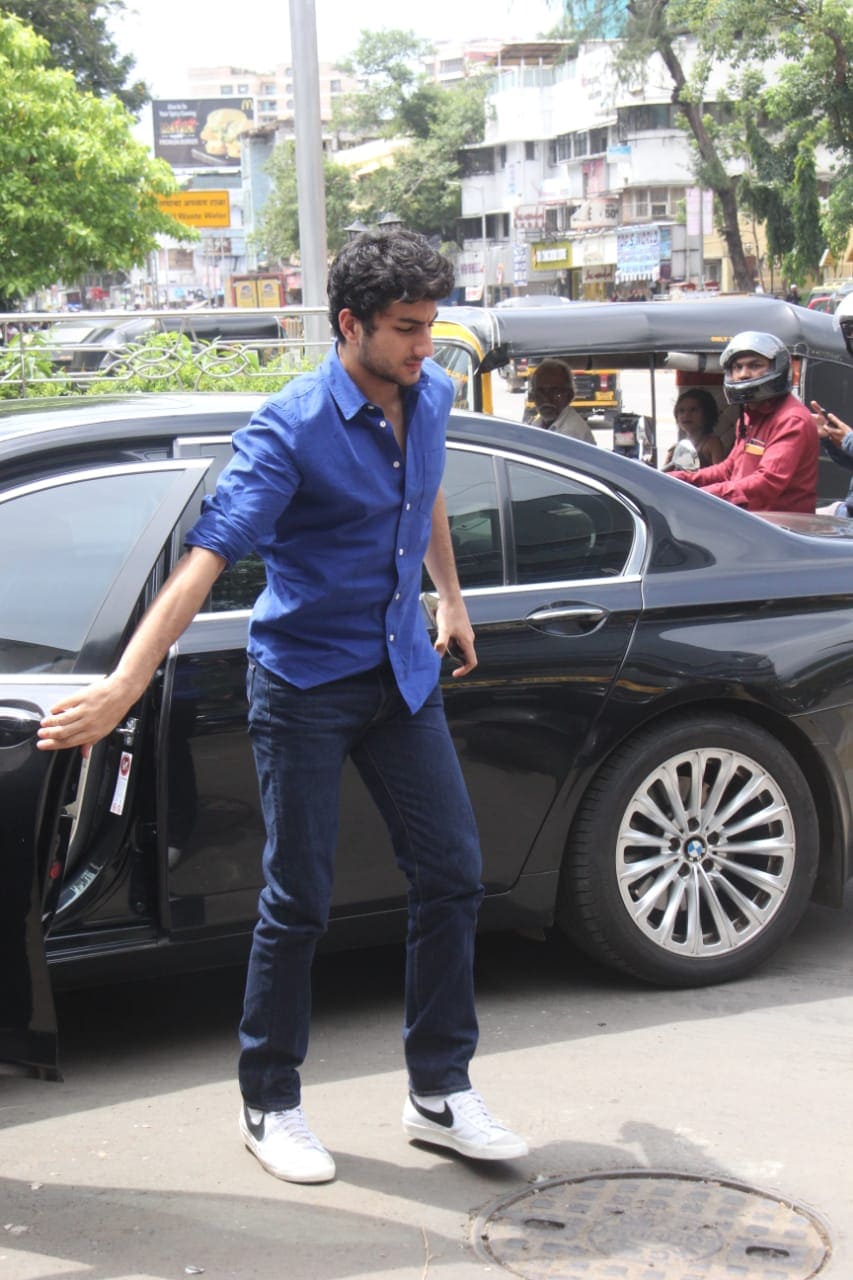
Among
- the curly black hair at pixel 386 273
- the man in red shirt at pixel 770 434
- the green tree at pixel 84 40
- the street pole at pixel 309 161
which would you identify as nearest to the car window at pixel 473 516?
the curly black hair at pixel 386 273

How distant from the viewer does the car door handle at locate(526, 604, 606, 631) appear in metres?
4.04

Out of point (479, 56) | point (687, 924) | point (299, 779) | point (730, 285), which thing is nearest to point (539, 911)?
point (687, 924)

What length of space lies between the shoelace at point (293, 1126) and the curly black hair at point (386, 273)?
1556 millimetres

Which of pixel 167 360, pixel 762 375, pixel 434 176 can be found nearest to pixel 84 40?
pixel 167 360

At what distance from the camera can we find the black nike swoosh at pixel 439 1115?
3.30 metres

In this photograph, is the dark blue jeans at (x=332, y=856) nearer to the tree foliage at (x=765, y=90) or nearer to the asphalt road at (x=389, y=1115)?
the asphalt road at (x=389, y=1115)

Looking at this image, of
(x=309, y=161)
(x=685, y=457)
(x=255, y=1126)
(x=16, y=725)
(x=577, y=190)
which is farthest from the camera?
(x=577, y=190)

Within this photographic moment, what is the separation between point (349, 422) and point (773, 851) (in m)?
1.84

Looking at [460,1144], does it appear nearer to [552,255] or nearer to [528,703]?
[528,703]

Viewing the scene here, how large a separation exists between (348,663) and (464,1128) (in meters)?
0.98

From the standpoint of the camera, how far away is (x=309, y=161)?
33.6 ft

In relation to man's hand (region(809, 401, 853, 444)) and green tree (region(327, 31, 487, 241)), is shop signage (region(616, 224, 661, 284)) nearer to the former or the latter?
green tree (region(327, 31, 487, 241))

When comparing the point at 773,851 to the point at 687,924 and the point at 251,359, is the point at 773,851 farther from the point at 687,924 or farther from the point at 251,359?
the point at 251,359

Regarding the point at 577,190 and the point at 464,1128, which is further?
the point at 577,190
